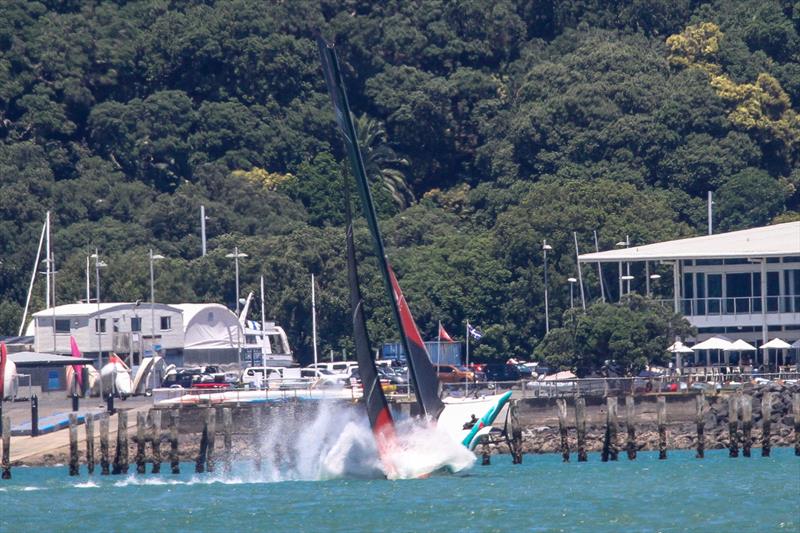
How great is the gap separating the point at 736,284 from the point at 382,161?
159 ft

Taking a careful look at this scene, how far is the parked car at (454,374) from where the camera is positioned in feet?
267

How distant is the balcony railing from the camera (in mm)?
76000

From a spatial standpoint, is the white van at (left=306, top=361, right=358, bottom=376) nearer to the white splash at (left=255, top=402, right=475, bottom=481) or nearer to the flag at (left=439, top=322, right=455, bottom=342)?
the flag at (left=439, top=322, right=455, bottom=342)

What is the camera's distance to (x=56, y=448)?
61.3 metres

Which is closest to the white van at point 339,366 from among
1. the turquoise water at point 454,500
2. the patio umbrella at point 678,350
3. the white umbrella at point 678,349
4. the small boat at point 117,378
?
the small boat at point 117,378

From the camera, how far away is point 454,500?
48594 millimetres

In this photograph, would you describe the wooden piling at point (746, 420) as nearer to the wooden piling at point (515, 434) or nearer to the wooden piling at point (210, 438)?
the wooden piling at point (515, 434)

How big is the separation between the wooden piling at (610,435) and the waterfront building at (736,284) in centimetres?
1825

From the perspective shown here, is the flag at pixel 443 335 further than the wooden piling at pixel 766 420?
Yes

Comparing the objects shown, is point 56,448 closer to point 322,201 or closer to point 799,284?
point 799,284

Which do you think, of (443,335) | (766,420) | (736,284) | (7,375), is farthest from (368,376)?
(443,335)

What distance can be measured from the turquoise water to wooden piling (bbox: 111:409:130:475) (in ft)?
1.12

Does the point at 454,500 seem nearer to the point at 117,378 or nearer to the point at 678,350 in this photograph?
the point at 678,350

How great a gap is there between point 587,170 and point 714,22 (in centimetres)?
2249
